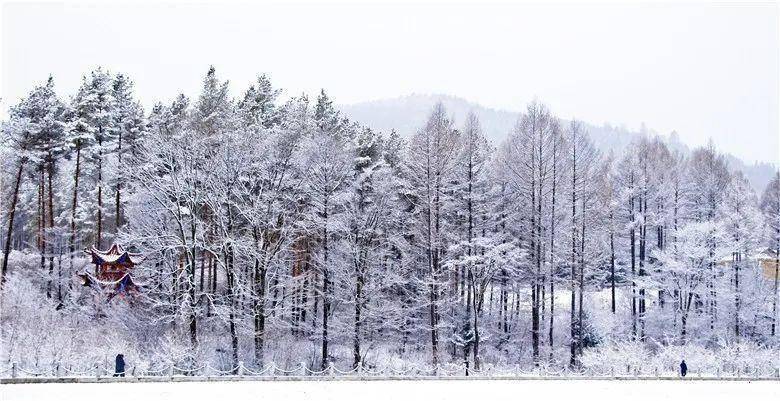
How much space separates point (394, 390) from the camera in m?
19.4

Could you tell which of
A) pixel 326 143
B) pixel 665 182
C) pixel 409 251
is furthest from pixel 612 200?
pixel 326 143

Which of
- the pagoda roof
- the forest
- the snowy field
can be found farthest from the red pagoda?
the snowy field

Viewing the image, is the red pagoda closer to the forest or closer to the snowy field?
the forest

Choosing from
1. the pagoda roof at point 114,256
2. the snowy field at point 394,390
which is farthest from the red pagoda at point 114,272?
the snowy field at point 394,390

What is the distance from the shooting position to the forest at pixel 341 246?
27.4m

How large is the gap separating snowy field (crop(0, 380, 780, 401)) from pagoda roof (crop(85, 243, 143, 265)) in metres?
14.1

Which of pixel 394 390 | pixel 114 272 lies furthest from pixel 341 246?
pixel 114 272

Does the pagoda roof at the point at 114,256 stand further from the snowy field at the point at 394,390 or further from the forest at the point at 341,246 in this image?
the snowy field at the point at 394,390

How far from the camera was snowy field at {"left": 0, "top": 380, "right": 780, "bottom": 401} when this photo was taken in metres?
17.7

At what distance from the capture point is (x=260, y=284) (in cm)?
2694

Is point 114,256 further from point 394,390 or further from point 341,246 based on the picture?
point 394,390

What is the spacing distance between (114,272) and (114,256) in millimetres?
979

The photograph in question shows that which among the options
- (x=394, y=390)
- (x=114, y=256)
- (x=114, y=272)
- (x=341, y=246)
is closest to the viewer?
(x=394, y=390)

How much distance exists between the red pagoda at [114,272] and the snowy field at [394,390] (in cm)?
1294
